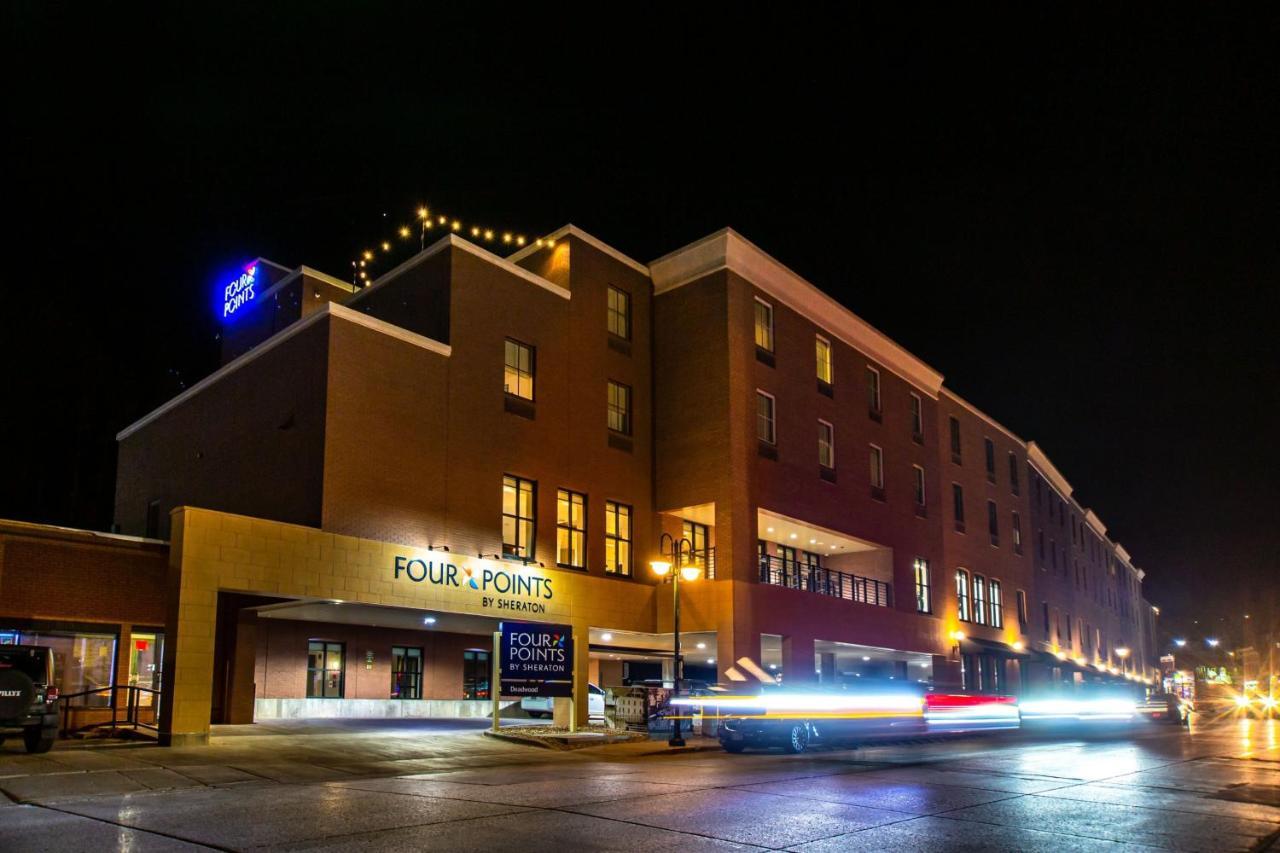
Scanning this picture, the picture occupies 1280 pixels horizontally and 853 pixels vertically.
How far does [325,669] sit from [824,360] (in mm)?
20262

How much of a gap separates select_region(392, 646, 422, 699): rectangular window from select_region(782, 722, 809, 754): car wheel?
42.9ft

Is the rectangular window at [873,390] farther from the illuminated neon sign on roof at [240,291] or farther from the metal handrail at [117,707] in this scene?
the metal handrail at [117,707]

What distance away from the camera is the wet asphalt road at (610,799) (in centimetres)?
1032

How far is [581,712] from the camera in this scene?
93.5ft

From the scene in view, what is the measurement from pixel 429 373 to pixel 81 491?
1112 inches

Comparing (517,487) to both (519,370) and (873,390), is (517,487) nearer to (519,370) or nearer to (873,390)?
(519,370)

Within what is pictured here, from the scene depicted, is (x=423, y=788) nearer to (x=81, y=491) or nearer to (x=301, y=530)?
(x=301, y=530)

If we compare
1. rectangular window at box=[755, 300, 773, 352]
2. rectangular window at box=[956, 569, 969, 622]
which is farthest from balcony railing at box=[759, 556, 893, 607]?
rectangular window at box=[755, 300, 773, 352]

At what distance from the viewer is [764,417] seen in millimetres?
34688

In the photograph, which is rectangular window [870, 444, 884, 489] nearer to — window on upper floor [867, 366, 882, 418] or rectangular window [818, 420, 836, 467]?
window on upper floor [867, 366, 882, 418]

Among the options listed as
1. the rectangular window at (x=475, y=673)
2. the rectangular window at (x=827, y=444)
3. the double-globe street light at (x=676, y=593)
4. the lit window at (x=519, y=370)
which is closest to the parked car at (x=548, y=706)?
the rectangular window at (x=475, y=673)

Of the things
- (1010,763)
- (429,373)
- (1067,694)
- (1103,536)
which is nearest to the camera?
(1010,763)

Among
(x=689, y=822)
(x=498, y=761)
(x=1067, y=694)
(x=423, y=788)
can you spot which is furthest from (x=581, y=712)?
(x=1067, y=694)

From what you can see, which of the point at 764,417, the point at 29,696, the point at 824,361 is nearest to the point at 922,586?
the point at 824,361
